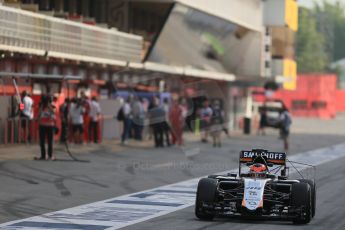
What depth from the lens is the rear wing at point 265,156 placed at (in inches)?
661

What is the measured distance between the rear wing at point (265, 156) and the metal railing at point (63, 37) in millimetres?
14822

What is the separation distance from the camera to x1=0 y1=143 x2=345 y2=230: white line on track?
15023 millimetres

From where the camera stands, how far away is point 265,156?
1686 centimetres

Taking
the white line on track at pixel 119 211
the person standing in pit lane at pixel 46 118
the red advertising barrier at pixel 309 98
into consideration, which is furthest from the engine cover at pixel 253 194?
the red advertising barrier at pixel 309 98

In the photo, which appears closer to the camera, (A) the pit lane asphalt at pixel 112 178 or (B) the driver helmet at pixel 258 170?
(B) the driver helmet at pixel 258 170

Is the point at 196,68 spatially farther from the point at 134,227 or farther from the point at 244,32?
the point at 134,227

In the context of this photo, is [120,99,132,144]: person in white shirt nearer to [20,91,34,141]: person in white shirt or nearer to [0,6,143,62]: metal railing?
[0,6,143,62]: metal railing

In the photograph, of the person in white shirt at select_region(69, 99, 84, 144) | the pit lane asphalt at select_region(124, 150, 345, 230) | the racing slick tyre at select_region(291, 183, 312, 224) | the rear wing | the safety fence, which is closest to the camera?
the pit lane asphalt at select_region(124, 150, 345, 230)

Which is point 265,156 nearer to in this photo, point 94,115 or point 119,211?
point 119,211

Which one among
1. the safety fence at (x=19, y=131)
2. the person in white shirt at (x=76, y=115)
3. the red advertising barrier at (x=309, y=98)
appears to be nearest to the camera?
the safety fence at (x=19, y=131)

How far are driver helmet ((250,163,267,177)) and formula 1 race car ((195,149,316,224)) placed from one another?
38 mm

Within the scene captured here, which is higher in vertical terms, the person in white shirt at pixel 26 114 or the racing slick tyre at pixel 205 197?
the person in white shirt at pixel 26 114

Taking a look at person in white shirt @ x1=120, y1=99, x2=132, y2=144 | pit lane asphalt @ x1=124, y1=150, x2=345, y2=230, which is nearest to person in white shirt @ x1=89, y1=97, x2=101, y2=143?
person in white shirt @ x1=120, y1=99, x2=132, y2=144

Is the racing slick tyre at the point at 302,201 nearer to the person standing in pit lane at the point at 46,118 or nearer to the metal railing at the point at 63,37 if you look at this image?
the person standing in pit lane at the point at 46,118
